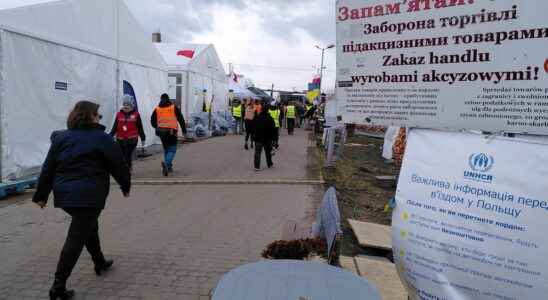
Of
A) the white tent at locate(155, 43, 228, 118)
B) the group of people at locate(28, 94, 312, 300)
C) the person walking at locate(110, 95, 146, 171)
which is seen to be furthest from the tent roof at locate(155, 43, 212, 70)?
the group of people at locate(28, 94, 312, 300)

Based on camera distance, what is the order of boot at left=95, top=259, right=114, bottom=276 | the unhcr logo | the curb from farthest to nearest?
the curb, boot at left=95, top=259, right=114, bottom=276, the unhcr logo

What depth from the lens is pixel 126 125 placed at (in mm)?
9031

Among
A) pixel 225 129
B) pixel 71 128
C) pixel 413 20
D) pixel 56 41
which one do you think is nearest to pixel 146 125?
pixel 56 41

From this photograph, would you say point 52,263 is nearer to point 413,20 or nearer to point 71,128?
point 71,128

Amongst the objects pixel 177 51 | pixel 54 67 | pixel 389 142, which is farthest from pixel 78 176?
pixel 177 51

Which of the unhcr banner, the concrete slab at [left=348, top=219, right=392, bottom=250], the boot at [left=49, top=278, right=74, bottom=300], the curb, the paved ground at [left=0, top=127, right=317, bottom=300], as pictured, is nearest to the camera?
the unhcr banner

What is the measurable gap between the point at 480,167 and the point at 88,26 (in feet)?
33.0

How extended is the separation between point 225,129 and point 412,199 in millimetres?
20380

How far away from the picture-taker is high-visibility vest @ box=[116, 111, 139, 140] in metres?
8.97

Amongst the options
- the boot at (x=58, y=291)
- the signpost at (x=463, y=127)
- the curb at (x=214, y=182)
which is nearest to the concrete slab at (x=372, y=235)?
the signpost at (x=463, y=127)

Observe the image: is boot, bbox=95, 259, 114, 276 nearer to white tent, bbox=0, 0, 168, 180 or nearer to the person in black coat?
the person in black coat

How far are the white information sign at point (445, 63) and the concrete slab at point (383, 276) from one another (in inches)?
65.7

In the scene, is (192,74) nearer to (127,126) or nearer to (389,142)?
(389,142)

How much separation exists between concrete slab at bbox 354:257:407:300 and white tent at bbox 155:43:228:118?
15300mm
